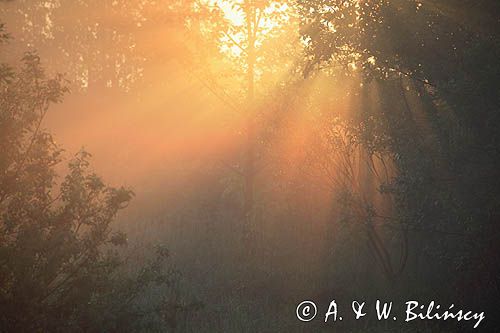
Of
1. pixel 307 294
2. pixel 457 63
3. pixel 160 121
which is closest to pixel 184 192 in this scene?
pixel 160 121

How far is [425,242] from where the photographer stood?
14648 millimetres

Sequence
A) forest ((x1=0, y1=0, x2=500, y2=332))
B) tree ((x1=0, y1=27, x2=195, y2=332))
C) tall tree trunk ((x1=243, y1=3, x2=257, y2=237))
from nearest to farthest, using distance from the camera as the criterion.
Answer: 1. tree ((x1=0, y1=27, x2=195, y2=332))
2. forest ((x1=0, y1=0, x2=500, y2=332))
3. tall tree trunk ((x1=243, y1=3, x2=257, y2=237))

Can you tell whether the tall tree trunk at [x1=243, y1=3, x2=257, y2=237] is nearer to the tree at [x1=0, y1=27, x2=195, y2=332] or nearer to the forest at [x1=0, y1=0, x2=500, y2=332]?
the forest at [x1=0, y1=0, x2=500, y2=332]

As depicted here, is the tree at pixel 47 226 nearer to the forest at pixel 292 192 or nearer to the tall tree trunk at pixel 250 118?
the forest at pixel 292 192

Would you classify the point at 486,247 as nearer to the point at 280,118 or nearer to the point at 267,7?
the point at 280,118

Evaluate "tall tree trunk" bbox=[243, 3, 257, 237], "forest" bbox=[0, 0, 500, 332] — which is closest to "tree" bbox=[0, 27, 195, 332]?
"forest" bbox=[0, 0, 500, 332]

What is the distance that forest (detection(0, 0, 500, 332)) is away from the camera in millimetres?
7609

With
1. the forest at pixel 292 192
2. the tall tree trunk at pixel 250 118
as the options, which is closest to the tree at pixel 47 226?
the forest at pixel 292 192

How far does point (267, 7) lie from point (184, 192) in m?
12.5

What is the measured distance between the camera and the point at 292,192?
18.5 metres

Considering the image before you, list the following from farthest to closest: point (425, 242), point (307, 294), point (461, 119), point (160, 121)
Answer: point (160, 121)
point (425, 242)
point (307, 294)
point (461, 119)

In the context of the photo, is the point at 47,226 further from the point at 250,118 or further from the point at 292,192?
the point at 292,192

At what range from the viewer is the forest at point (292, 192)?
7.61 m

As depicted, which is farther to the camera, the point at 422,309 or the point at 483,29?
the point at 422,309
